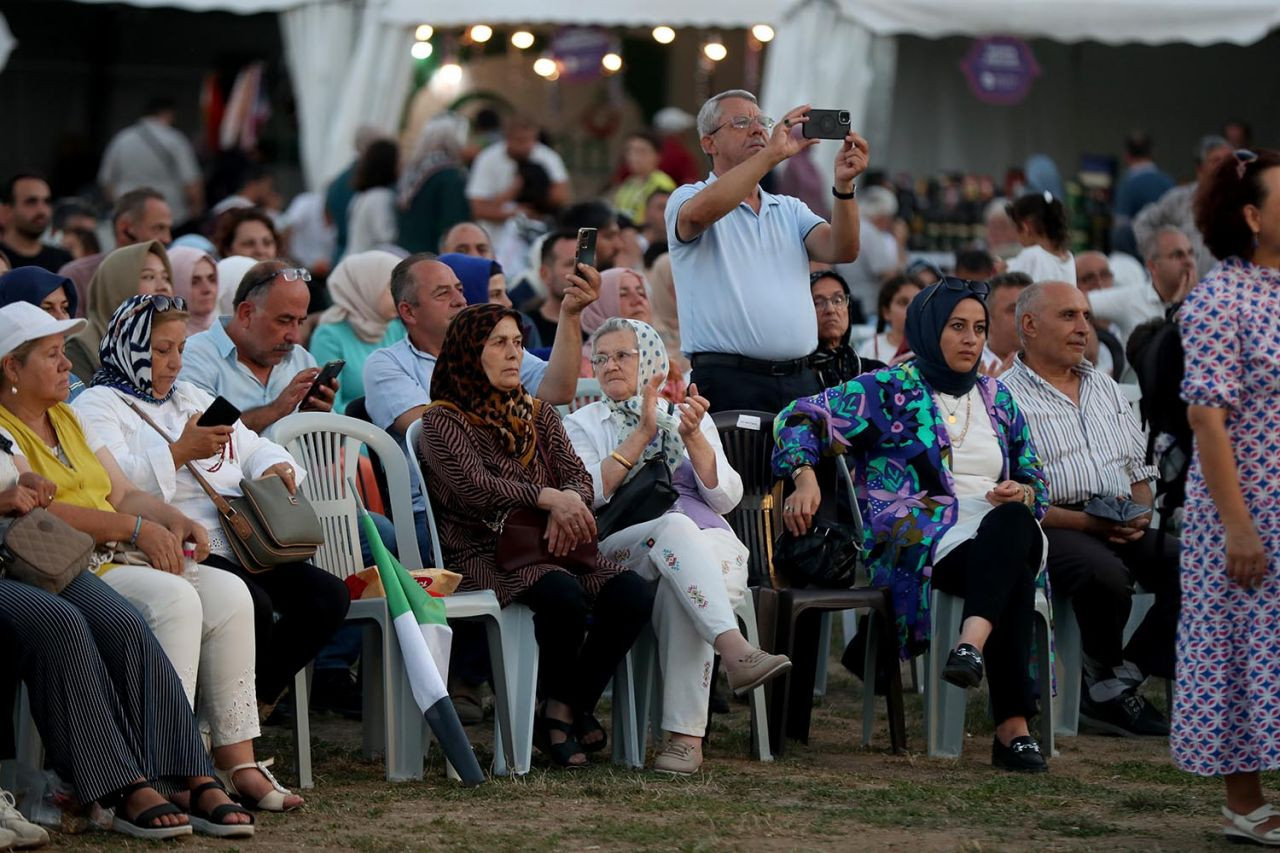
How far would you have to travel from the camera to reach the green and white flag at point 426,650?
5.19 meters

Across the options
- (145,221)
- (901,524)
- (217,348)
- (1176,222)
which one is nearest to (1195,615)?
(901,524)

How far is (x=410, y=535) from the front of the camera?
18.9 feet

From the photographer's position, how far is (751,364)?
6.41 meters

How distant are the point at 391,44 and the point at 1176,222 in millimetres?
5463

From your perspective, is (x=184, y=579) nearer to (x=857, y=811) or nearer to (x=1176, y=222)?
(x=857, y=811)

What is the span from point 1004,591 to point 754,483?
3.22 feet

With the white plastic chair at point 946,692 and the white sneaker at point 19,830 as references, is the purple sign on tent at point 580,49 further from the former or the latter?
the white sneaker at point 19,830

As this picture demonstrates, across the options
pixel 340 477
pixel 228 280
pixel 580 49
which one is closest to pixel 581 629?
pixel 340 477

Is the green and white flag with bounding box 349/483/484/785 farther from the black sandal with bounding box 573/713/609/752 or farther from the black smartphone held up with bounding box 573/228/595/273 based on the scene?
the black smartphone held up with bounding box 573/228/595/273

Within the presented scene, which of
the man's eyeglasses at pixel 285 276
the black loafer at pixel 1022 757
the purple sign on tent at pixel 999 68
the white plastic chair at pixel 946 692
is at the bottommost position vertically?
the black loafer at pixel 1022 757

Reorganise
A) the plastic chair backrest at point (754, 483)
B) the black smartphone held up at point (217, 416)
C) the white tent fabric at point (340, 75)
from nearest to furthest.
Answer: the black smartphone held up at point (217, 416) → the plastic chair backrest at point (754, 483) → the white tent fabric at point (340, 75)

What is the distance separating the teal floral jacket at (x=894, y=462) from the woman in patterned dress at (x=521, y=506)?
0.73m

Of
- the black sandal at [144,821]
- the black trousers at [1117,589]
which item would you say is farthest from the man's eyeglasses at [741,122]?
the black sandal at [144,821]

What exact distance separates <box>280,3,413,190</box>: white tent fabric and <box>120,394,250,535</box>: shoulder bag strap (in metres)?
8.32
